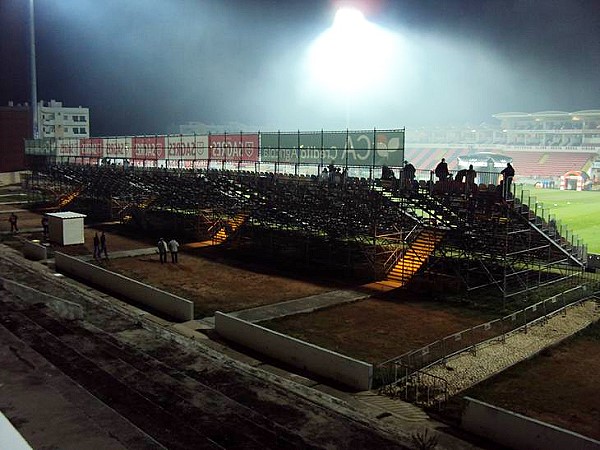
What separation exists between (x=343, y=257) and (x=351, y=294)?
641 centimetres

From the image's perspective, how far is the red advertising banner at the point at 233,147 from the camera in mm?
32281

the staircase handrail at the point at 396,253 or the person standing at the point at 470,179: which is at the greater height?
the person standing at the point at 470,179

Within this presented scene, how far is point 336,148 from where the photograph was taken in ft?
91.5

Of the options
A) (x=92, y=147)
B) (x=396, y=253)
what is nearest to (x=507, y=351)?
(x=396, y=253)

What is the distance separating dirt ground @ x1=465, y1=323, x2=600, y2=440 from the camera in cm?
1244

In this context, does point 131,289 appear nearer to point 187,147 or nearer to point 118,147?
point 187,147

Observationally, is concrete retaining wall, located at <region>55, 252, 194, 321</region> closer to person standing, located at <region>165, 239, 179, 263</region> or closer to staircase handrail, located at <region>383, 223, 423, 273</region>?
person standing, located at <region>165, 239, 179, 263</region>

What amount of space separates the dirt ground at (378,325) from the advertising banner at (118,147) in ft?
89.9

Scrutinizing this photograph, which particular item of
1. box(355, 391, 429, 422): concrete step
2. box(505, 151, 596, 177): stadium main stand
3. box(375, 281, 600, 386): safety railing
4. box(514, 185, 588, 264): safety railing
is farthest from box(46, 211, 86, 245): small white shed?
box(505, 151, 596, 177): stadium main stand

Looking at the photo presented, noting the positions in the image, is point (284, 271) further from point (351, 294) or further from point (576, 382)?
point (576, 382)

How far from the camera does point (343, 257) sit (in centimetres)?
2994

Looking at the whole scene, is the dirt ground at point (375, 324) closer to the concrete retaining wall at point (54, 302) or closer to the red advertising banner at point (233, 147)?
the concrete retaining wall at point (54, 302)

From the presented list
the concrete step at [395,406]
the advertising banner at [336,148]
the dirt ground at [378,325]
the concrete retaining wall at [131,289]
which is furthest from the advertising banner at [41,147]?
the concrete step at [395,406]

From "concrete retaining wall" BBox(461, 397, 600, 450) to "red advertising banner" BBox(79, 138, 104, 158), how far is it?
4283cm
